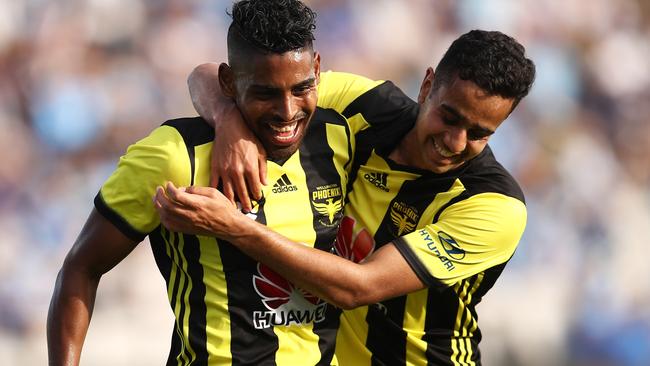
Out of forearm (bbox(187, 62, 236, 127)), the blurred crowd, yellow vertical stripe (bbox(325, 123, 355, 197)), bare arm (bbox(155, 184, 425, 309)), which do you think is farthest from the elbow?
the blurred crowd

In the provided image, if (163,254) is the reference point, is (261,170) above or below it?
above

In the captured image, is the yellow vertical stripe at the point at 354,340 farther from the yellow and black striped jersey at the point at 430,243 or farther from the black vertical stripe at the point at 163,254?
the black vertical stripe at the point at 163,254

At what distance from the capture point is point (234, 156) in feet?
8.98

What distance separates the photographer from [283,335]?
2.85 m

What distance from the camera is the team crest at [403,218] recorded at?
10.8ft

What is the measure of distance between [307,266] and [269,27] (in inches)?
28.4

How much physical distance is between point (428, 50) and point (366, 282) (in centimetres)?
374

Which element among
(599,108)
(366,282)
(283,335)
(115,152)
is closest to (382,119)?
(366,282)

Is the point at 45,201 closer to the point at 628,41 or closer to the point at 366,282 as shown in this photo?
the point at 366,282

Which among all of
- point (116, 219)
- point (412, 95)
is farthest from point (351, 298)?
point (412, 95)

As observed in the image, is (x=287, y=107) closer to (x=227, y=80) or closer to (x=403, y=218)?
(x=227, y=80)

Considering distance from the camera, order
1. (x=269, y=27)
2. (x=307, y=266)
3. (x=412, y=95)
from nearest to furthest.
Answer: (x=269, y=27), (x=307, y=266), (x=412, y=95)

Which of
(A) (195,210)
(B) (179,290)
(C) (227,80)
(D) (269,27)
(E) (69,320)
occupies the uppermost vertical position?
(D) (269,27)

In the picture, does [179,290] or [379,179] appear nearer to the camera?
[179,290]
